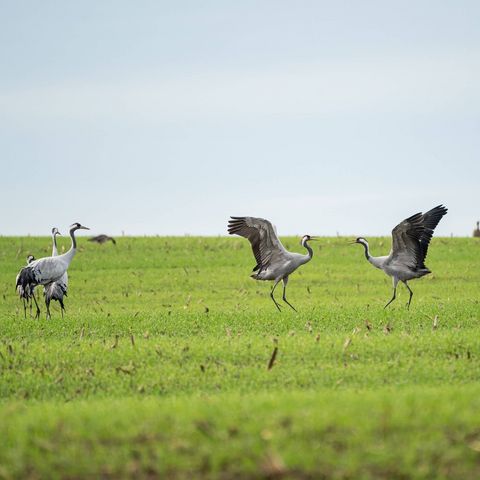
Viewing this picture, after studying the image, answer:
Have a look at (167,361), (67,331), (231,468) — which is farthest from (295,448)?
(67,331)

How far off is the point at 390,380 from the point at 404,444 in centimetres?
359

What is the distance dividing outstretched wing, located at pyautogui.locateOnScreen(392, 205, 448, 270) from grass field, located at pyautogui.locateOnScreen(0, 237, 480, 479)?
128 cm

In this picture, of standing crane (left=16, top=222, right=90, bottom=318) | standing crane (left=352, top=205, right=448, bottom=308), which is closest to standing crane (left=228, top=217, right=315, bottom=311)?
standing crane (left=352, top=205, right=448, bottom=308)

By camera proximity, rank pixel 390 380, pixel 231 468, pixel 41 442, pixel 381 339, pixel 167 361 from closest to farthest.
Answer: pixel 231 468 → pixel 41 442 → pixel 390 380 → pixel 167 361 → pixel 381 339

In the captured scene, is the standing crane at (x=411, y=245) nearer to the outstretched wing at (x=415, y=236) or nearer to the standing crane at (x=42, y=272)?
the outstretched wing at (x=415, y=236)

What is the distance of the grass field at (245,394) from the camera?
9625 millimetres

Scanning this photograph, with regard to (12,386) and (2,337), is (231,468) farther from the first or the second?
(2,337)

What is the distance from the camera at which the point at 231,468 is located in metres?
9.44

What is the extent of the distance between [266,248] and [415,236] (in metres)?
3.31

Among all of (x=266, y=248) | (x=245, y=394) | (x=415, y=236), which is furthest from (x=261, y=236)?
(x=245, y=394)

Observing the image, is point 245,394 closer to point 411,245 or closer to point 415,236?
point 415,236

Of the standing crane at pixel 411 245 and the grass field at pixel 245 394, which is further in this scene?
the standing crane at pixel 411 245

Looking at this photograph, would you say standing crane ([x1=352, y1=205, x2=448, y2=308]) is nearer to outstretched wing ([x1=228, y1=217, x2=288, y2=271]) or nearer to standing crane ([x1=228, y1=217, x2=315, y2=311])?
standing crane ([x1=228, y1=217, x2=315, y2=311])

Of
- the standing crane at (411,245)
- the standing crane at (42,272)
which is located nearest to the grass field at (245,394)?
the standing crane at (411,245)
